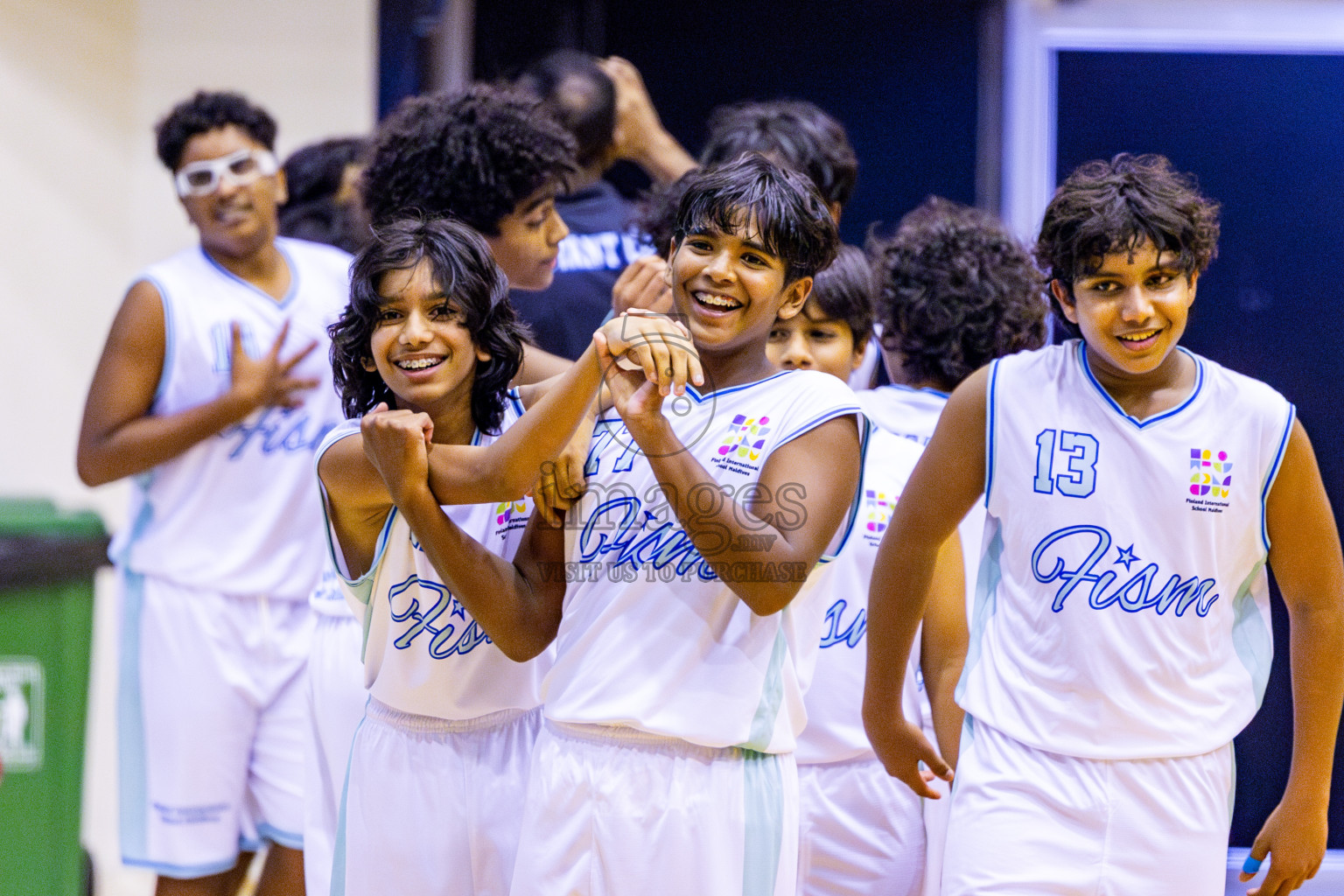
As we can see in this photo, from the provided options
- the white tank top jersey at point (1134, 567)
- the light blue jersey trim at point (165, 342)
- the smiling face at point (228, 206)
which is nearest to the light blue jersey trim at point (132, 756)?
the light blue jersey trim at point (165, 342)

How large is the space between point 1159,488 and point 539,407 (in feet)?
3.13

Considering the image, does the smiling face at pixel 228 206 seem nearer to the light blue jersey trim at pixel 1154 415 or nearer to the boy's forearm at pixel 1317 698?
the light blue jersey trim at pixel 1154 415

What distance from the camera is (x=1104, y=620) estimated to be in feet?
6.91

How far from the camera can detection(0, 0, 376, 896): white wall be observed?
4.33m

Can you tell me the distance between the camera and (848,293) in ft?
9.04

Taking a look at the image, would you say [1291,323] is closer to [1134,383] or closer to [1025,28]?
[1025,28]

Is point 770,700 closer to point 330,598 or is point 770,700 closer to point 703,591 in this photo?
point 703,591

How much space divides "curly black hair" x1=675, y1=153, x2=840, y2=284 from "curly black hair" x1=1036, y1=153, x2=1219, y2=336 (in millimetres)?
369

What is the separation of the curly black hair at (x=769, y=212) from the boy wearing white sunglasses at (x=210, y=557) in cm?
146

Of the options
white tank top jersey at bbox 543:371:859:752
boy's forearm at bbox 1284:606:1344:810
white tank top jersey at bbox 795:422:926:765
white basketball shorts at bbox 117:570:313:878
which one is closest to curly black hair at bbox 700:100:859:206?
white tank top jersey at bbox 795:422:926:765

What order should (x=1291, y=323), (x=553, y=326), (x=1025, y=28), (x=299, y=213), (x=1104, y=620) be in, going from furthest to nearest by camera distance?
(x=299, y=213), (x=1025, y=28), (x=1291, y=323), (x=553, y=326), (x=1104, y=620)

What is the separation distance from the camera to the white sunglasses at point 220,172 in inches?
132

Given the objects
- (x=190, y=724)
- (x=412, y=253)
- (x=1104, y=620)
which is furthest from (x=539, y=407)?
(x=190, y=724)

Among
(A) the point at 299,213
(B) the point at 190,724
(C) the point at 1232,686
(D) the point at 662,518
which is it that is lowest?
(B) the point at 190,724
